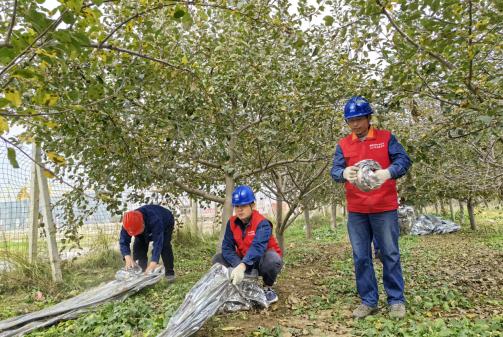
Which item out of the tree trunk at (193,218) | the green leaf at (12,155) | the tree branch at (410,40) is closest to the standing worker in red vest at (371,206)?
the tree branch at (410,40)

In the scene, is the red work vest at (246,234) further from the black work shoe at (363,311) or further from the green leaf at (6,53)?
the green leaf at (6,53)

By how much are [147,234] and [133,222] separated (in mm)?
494

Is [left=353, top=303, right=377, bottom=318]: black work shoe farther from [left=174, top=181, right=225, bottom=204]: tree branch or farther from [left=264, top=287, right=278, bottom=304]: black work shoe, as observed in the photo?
[left=174, top=181, right=225, bottom=204]: tree branch

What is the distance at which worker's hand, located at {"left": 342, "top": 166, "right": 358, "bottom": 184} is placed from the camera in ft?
9.98

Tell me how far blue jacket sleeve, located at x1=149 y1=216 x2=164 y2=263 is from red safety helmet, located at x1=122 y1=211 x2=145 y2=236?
149mm

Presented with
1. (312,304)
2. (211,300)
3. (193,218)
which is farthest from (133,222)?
(193,218)

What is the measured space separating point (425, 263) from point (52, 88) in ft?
17.7

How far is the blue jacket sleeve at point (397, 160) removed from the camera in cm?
298

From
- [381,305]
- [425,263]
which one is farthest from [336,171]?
[425,263]

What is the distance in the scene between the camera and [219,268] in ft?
11.1

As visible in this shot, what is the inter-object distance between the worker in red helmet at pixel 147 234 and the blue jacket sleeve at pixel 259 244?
1401mm

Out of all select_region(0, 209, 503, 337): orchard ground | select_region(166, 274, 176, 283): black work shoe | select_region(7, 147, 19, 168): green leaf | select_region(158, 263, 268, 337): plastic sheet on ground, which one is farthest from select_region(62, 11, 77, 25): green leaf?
select_region(166, 274, 176, 283): black work shoe

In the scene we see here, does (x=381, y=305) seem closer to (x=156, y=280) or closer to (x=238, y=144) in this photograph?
(x=156, y=280)

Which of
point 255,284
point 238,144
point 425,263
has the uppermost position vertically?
point 238,144
